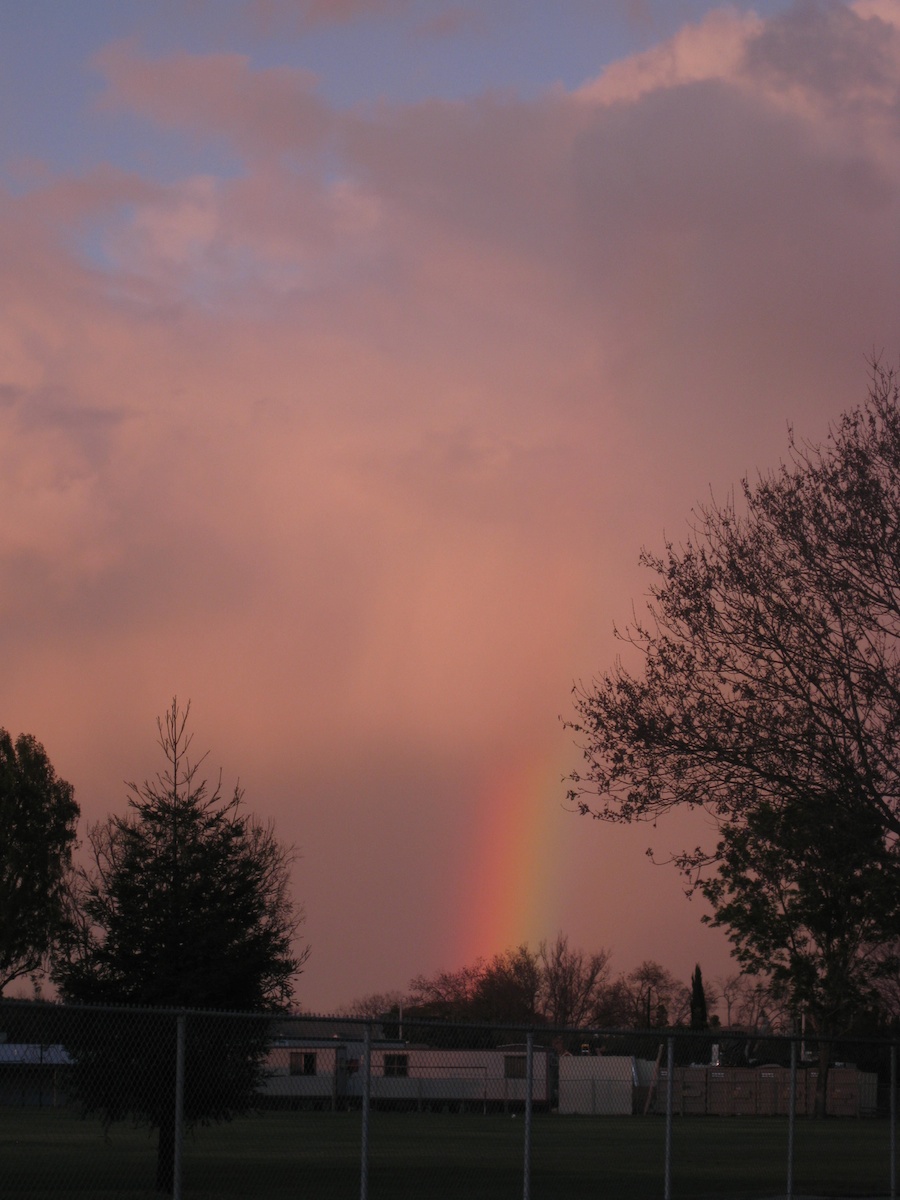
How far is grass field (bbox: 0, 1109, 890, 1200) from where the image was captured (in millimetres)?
20047

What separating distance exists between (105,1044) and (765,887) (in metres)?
36.9

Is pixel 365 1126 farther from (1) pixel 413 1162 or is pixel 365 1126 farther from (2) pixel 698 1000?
(2) pixel 698 1000

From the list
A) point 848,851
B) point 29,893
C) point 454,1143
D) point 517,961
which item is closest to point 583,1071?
point 29,893

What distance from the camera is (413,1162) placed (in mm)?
25609

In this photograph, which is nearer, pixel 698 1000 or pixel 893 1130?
pixel 893 1130

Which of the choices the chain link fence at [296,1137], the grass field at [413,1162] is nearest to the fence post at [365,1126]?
the chain link fence at [296,1137]

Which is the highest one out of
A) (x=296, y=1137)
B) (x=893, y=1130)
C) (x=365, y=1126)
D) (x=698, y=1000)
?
(x=365, y=1126)

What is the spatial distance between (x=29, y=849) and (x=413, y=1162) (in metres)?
35.7

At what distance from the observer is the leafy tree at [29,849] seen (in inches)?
2216

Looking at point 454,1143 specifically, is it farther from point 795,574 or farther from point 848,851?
point 795,574

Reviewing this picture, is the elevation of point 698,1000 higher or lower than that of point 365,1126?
lower

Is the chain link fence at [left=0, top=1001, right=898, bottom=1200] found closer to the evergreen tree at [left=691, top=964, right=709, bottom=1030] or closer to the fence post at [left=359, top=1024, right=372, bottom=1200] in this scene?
the fence post at [left=359, top=1024, right=372, bottom=1200]

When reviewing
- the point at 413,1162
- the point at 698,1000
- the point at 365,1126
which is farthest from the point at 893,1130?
the point at 698,1000

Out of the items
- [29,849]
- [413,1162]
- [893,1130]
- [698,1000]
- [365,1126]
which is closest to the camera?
[365,1126]
